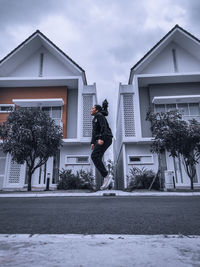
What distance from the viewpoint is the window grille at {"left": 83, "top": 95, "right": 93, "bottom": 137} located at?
11688 mm

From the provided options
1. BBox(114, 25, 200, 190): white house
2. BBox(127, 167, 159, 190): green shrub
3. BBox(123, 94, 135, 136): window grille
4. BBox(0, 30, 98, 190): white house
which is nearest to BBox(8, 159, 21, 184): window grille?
BBox(0, 30, 98, 190): white house

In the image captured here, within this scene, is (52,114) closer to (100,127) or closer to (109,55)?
(100,127)

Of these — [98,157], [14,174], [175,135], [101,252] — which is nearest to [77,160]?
[14,174]

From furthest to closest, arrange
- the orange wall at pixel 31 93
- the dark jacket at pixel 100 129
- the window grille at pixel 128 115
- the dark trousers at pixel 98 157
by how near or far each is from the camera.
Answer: the orange wall at pixel 31 93 < the window grille at pixel 128 115 < the dark jacket at pixel 100 129 < the dark trousers at pixel 98 157

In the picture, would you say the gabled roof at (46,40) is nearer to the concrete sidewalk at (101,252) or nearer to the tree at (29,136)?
the tree at (29,136)

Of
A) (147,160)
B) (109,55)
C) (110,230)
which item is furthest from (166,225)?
(109,55)

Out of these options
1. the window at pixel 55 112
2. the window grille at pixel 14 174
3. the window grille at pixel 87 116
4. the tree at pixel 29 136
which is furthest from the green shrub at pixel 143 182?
the window grille at pixel 14 174

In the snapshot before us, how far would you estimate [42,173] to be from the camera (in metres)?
11.7

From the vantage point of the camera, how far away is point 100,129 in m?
4.69

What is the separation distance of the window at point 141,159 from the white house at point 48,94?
2719 mm

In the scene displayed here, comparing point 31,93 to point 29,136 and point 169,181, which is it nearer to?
point 29,136

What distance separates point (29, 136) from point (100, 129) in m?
5.01

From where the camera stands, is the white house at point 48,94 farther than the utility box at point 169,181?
Yes

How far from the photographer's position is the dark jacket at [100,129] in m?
4.52
